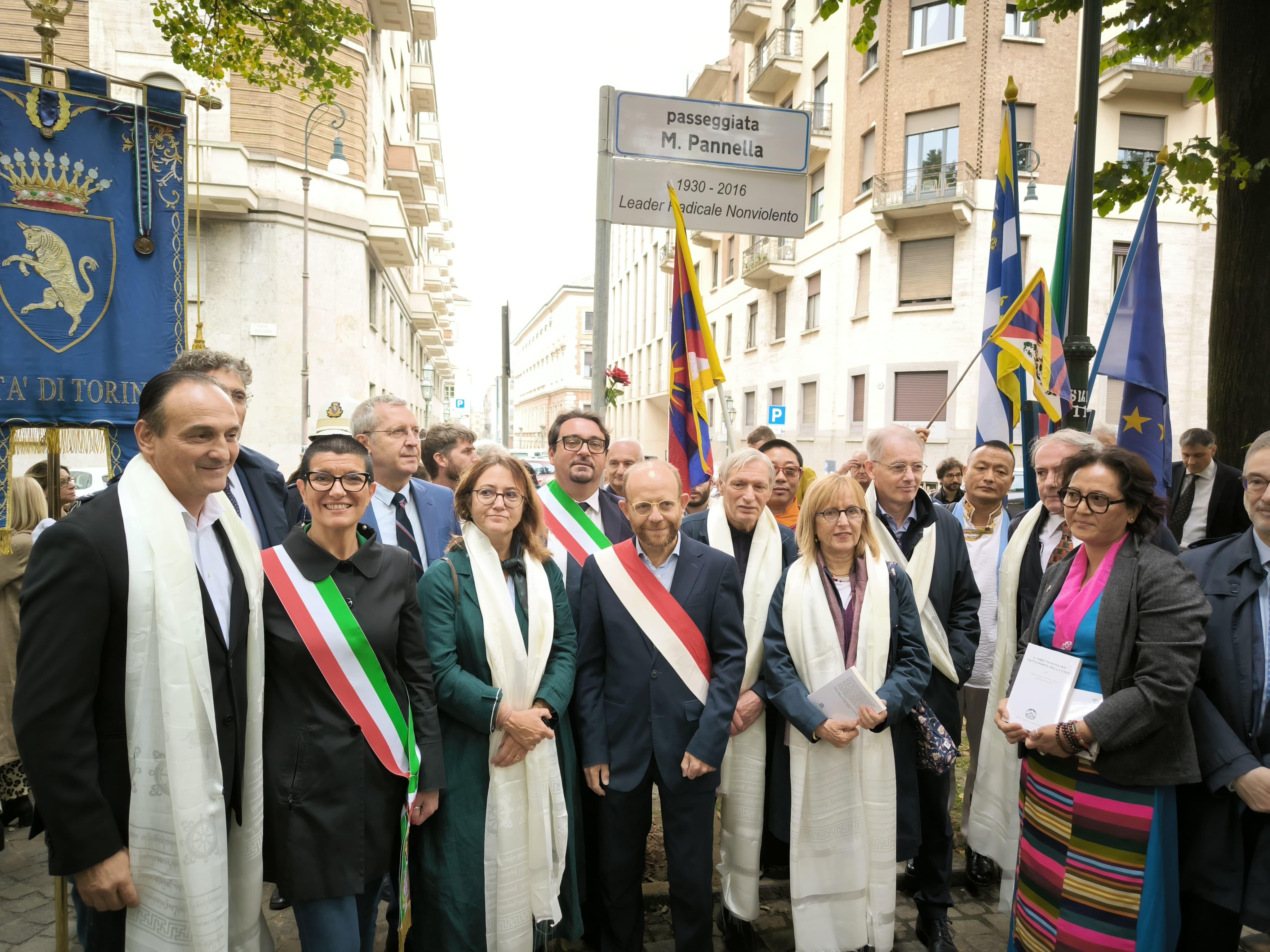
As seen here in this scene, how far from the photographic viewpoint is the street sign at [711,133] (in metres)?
5.09

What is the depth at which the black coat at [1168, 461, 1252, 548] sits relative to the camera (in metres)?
5.97

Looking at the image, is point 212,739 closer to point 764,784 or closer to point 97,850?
point 97,850

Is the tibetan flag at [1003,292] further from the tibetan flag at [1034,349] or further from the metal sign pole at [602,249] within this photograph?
the metal sign pole at [602,249]

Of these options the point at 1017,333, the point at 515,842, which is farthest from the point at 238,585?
the point at 1017,333

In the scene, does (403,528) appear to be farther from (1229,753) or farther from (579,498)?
(1229,753)

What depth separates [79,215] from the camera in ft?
11.2

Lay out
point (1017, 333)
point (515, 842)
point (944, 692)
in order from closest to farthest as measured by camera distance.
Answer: point (515, 842) < point (944, 692) < point (1017, 333)

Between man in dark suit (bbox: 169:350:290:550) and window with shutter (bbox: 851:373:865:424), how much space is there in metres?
21.4

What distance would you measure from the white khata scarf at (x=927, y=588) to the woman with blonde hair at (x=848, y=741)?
310mm

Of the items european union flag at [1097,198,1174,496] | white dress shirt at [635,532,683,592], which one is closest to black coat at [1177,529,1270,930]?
white dress shirt at [635,532,683,592]

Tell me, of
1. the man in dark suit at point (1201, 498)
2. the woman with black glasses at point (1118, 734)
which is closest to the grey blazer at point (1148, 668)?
the woman with black glasses at point (1118, 734)

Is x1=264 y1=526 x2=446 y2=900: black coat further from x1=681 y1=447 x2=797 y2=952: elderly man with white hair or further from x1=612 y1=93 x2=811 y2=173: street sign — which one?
x1=612 y1=93 x2=811 y2=173: street sign

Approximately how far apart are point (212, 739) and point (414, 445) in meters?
2.21

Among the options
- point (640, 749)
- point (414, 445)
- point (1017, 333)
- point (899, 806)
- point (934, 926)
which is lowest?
point (934, 926)
